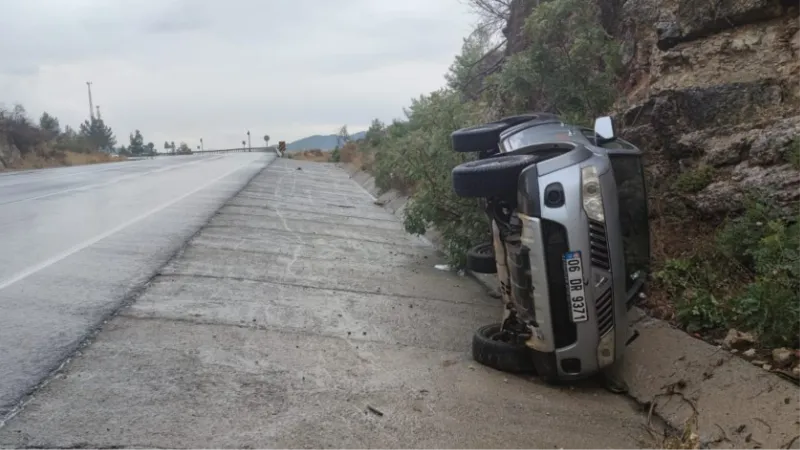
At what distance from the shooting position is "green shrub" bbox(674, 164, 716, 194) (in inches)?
231

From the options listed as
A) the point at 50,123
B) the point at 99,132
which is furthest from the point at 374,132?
the point at 99,132

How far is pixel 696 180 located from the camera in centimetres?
592

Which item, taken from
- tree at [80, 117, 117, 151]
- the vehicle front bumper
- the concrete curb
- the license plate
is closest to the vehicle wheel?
the concrete curb

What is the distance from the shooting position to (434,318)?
5.95 meters

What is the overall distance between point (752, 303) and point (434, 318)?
263 centimetres

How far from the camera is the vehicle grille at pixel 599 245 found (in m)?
3.84

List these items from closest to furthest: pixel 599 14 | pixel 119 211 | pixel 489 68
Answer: pixel 599 14 < pixel 119 211 < pixel 489 68

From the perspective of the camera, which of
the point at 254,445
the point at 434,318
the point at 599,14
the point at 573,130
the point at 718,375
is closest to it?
the point at 254,445

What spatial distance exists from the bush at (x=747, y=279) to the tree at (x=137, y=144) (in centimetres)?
10777

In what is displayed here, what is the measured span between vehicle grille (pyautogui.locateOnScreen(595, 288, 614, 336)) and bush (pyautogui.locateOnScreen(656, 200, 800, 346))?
3.09ft

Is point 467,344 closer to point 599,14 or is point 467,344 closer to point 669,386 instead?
point 669,386

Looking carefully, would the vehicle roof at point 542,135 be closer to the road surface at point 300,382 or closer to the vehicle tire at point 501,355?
the vehicle tire at point 501,355

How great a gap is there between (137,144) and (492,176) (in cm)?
11417

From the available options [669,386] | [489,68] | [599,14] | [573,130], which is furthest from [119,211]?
[669,386]
